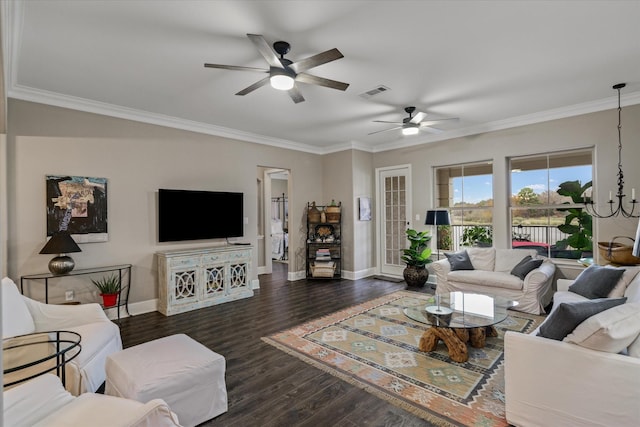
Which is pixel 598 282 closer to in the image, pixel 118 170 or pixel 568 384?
pixel 568 384

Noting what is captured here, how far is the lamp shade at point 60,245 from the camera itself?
12.1ft

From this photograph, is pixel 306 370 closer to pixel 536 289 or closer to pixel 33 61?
pixel 536 289

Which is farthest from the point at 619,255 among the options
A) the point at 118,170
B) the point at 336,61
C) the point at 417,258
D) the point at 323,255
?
the point at 118,170

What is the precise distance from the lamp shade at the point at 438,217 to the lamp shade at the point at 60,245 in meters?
5.04

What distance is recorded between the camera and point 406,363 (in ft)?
10.1

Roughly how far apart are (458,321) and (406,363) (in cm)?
63

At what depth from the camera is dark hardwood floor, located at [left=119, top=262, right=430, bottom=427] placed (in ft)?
7.82

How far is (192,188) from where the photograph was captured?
520cm

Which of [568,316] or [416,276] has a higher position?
[568,316]

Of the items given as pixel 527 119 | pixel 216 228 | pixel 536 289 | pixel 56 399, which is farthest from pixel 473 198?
pixel 56 399

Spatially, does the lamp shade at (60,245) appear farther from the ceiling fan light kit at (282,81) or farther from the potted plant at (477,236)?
the potted plant at (477,236)

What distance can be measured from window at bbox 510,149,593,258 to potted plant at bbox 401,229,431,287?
1.40 m

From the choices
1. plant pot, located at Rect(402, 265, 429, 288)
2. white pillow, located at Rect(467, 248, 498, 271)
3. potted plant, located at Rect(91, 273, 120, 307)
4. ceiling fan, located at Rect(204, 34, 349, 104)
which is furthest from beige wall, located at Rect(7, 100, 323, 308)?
white pillow, located at Rect(467, 248, 498, 271)

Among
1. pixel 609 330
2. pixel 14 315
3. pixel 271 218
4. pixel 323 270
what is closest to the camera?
pixel 609 330
